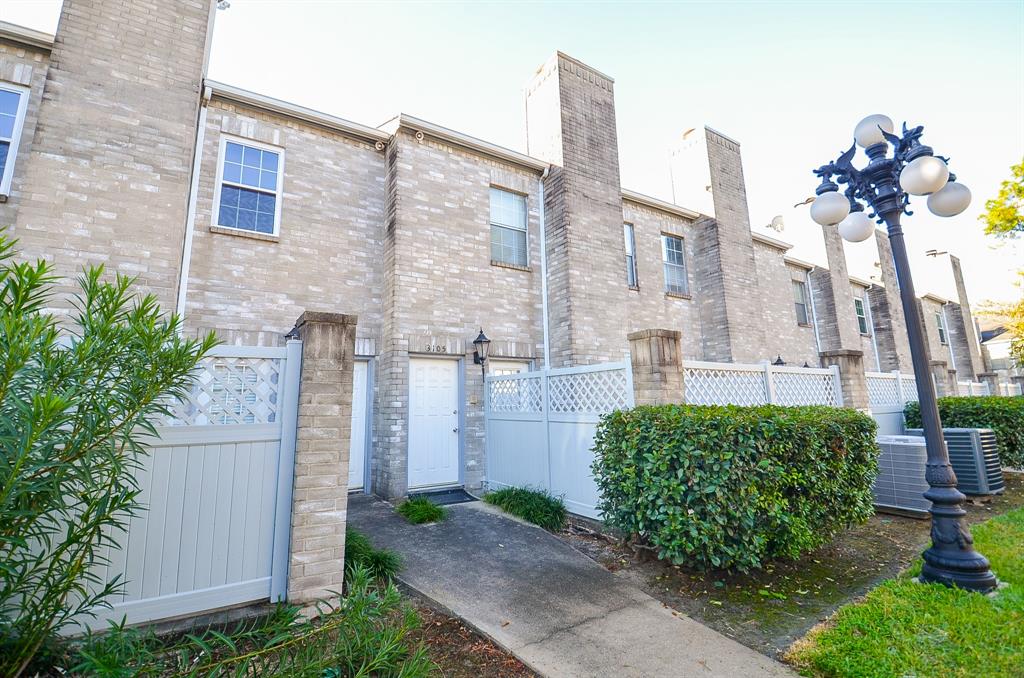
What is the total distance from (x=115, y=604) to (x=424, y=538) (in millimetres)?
2714

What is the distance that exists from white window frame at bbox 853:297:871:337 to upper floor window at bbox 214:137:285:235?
1827cm

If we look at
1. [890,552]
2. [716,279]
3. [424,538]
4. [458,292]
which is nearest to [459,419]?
[458,292]

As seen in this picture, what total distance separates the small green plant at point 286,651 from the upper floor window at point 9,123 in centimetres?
626

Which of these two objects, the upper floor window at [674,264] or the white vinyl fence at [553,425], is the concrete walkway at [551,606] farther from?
the upper floor window at [674,264]

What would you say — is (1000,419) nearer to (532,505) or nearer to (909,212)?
(909,212)

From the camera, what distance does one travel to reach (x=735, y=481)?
12.1 ft

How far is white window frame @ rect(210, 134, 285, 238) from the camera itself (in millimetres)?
6676

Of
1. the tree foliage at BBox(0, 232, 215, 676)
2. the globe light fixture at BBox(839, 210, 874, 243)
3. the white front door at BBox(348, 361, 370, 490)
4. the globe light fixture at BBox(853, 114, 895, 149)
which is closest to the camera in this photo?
the tree foliage at BBox(0, 232, 215, 676)

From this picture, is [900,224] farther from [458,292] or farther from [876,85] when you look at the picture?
[458,292]

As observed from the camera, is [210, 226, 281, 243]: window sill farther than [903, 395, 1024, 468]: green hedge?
No

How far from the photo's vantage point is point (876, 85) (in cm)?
623

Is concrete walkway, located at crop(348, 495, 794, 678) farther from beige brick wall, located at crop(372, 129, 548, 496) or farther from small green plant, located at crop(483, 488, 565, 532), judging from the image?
beige brick wall, located at crop(372, 129, 548, 496)

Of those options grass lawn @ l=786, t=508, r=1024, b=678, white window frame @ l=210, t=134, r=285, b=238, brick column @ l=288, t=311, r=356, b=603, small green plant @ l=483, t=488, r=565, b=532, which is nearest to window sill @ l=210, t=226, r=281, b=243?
white window frame @ l=210, t=134, r=285, b=238

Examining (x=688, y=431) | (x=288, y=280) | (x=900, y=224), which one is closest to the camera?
(x=688, y=431)
